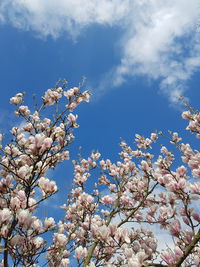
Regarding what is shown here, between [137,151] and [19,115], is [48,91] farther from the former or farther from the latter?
[137,151]

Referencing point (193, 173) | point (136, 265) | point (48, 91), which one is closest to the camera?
point (136, 265)

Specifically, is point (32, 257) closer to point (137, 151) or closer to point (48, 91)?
point (48, 91)

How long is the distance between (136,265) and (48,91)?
15.2 ft

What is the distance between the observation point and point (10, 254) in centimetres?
391

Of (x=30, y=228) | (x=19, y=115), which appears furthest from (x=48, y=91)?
(x=30, y=228)

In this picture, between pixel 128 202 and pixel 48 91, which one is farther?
pixel 128 202

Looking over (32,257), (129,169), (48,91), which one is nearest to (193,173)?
(32,257)

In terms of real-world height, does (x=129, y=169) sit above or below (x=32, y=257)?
above

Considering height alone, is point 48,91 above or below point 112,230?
above

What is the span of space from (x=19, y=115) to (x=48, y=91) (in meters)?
0.95

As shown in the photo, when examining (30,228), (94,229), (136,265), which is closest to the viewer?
(136,265)

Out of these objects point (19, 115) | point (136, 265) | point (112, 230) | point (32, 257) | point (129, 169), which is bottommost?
point (136, 265)

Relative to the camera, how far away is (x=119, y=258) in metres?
4.86

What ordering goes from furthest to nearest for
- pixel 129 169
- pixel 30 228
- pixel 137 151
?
pixel 137 151
pixel 129 169
pixel 30 228
